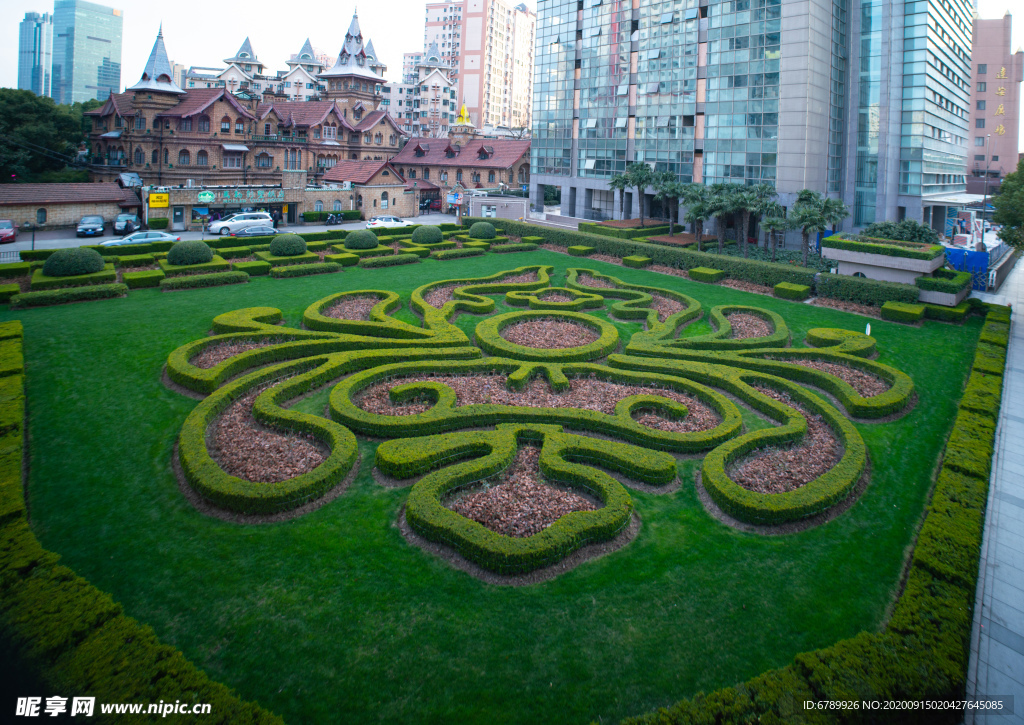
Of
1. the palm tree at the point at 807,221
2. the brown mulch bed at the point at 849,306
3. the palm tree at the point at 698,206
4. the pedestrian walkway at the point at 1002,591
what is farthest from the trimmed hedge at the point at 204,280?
the pedestrian walkway at the point at 1002,591

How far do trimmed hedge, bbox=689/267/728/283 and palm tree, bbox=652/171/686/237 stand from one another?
47.4ft

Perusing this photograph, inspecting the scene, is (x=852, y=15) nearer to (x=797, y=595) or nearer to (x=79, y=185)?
(x=797, y=595)

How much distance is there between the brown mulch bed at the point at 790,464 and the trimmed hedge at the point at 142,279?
31526 mm

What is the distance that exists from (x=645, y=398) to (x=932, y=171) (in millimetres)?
55143

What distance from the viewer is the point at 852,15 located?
55156 mm

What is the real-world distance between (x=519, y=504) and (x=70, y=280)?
2945cm

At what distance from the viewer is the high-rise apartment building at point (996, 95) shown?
9419 cm

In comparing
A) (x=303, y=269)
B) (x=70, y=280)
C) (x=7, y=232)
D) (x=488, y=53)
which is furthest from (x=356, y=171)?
(x=488, y=53)

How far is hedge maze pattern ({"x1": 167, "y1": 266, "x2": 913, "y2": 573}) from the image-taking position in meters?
14.2

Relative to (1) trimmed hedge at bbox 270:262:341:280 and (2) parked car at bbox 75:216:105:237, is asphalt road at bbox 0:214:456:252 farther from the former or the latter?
(1) trimmed hedge at bbox 270:262:341:280

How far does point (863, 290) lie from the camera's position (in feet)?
109

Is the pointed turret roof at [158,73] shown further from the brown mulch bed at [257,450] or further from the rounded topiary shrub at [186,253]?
the brown mulch bed at [257,450]

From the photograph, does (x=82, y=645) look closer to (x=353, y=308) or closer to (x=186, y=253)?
(x=353, y=308)

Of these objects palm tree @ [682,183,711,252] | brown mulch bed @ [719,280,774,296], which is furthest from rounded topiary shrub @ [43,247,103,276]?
palm tree @ [682,183,711,252]
